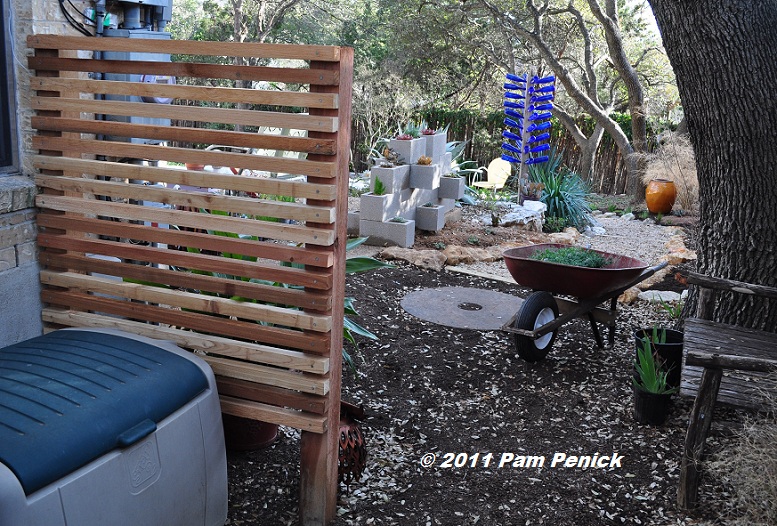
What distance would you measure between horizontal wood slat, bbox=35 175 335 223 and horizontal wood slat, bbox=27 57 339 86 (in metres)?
0.43

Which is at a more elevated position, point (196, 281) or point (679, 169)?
point (679, 169)

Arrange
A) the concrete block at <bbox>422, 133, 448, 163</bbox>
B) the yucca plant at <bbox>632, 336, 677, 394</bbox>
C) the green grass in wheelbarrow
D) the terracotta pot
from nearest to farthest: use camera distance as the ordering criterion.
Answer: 1. the terracotta pot
2. the yucca plant at <bbox>632, 336, 677, 394</bbox>
3. the green grass in wheelbarrow
4. the concrete block at <bbox>422, 133, 448, 163</bbox>

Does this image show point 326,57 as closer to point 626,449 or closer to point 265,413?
point 265,413

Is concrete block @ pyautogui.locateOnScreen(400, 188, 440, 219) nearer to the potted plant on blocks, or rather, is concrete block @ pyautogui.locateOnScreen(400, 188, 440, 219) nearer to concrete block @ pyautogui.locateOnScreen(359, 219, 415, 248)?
concrete block @ pyautogui.locateOnScreen(359, 219, 415, 248)

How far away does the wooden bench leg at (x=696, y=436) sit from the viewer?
9.39ft

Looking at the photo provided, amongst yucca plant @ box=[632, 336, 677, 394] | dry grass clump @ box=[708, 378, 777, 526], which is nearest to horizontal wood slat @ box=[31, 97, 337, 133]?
dry grass clump @ box=[708, 378, 777, 526]

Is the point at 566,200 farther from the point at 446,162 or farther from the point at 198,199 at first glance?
the point at 198,199

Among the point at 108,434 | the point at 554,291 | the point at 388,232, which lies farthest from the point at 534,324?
the point at 388,232

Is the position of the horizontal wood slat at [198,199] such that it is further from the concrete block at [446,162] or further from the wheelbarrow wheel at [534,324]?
the concrete block at [446,162]

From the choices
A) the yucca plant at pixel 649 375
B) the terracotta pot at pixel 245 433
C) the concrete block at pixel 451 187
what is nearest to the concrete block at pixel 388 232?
the concrete block at pixel 451 187

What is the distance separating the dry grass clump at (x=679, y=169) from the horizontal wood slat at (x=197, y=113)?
9355 millimetres

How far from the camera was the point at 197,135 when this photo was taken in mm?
2639

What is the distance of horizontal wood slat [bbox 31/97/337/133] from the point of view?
96.6 inches

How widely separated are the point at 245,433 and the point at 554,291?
2.33 m
